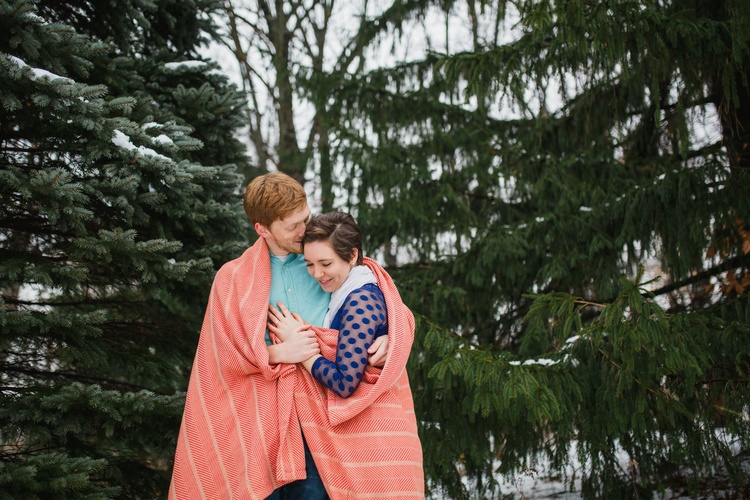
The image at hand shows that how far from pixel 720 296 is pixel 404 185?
2842 millimetres

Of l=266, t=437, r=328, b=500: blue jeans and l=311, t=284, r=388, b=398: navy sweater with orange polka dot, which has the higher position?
l=311, t=284, r=388, b=398: navy sweater with orange polka dot

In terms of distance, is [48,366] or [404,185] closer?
[48,366]

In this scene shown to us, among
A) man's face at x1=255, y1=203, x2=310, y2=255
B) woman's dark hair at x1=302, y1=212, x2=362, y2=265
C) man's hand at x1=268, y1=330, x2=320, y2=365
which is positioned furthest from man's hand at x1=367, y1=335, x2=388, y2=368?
man's face at x1=255, y1=203, x2=310, y2=255

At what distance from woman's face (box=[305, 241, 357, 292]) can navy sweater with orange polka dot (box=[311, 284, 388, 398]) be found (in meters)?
0.09

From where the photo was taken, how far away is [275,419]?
219 centimetres

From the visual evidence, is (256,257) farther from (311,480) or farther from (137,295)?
(137,295)

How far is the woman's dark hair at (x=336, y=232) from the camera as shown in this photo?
2.21m

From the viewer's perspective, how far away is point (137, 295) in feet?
13.3

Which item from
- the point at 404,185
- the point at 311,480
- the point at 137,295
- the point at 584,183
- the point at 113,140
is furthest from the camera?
the point at 404,185

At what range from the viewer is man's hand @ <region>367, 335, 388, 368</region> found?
7.12ft

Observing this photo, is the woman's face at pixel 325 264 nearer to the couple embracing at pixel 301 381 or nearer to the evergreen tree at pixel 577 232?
the couple embracing at pixel 301 381

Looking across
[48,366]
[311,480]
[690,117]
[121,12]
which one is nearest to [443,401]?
[311,480]

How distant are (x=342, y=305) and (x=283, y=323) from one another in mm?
227

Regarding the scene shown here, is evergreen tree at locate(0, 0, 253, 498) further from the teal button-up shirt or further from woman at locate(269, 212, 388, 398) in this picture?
woman at locate(269, 212, 388, 398)
